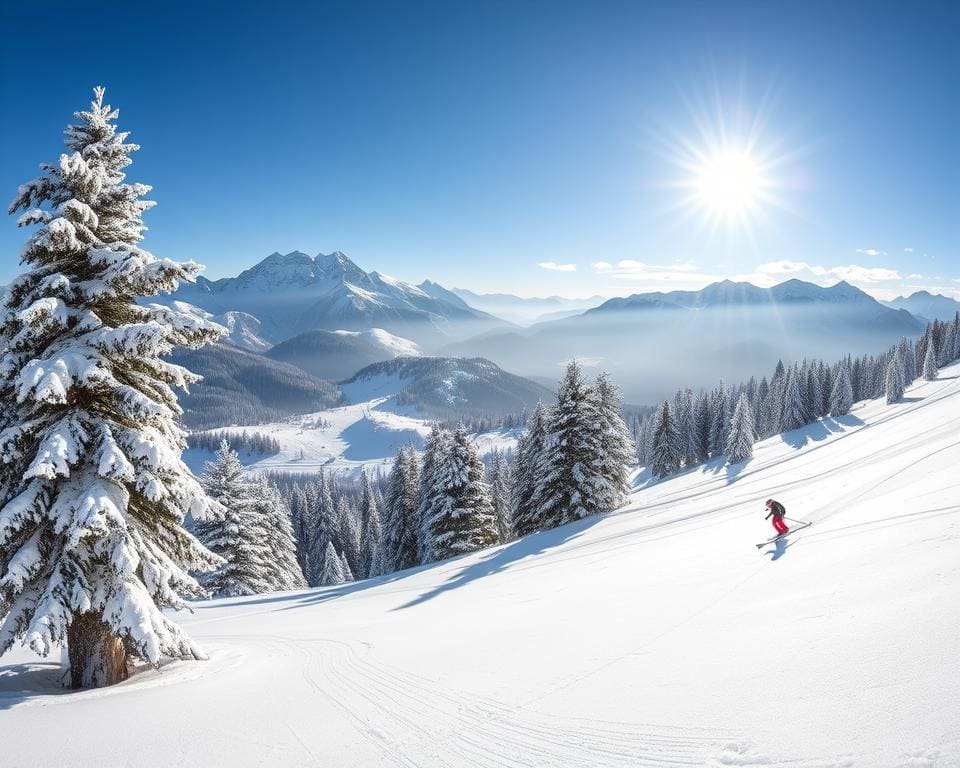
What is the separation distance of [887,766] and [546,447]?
86.8ft

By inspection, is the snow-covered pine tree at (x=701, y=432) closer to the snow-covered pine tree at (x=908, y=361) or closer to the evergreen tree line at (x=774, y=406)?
the evergreen tree line at (x=774, y=406)

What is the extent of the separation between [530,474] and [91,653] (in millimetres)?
28478

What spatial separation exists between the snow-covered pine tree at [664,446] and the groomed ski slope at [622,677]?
4877cm

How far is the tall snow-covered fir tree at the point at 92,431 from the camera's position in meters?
7.62

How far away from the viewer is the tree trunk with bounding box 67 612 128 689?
8.25 metres

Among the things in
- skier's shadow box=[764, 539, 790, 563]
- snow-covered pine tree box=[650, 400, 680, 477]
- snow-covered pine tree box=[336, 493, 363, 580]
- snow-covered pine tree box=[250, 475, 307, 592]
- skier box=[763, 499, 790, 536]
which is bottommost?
snow-covered pine tree box=[336, 493, 363, 580]

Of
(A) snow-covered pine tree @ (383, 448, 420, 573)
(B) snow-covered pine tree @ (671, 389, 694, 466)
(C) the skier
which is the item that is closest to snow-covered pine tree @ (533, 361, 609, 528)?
(A) snow-covered pine tree @ (383, 448, 420, 573)

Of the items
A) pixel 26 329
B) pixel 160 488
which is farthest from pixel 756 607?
pixel 26 329

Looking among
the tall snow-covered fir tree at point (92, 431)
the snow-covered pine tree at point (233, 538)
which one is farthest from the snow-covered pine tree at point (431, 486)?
the tall snow-covered fir tree at point (92, 431)

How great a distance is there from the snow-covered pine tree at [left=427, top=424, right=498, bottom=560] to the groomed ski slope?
1835cm

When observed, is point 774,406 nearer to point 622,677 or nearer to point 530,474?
point 530,474

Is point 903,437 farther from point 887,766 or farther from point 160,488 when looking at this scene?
point 160,488

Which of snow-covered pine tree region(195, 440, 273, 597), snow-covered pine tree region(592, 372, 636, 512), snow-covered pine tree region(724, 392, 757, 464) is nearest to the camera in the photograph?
snow-covered pine tree region(195, 440, 273, 597)

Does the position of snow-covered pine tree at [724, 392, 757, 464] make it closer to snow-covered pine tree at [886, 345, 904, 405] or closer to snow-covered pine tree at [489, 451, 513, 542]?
snow-covered pine tree at [489, 451, 513, 542]
